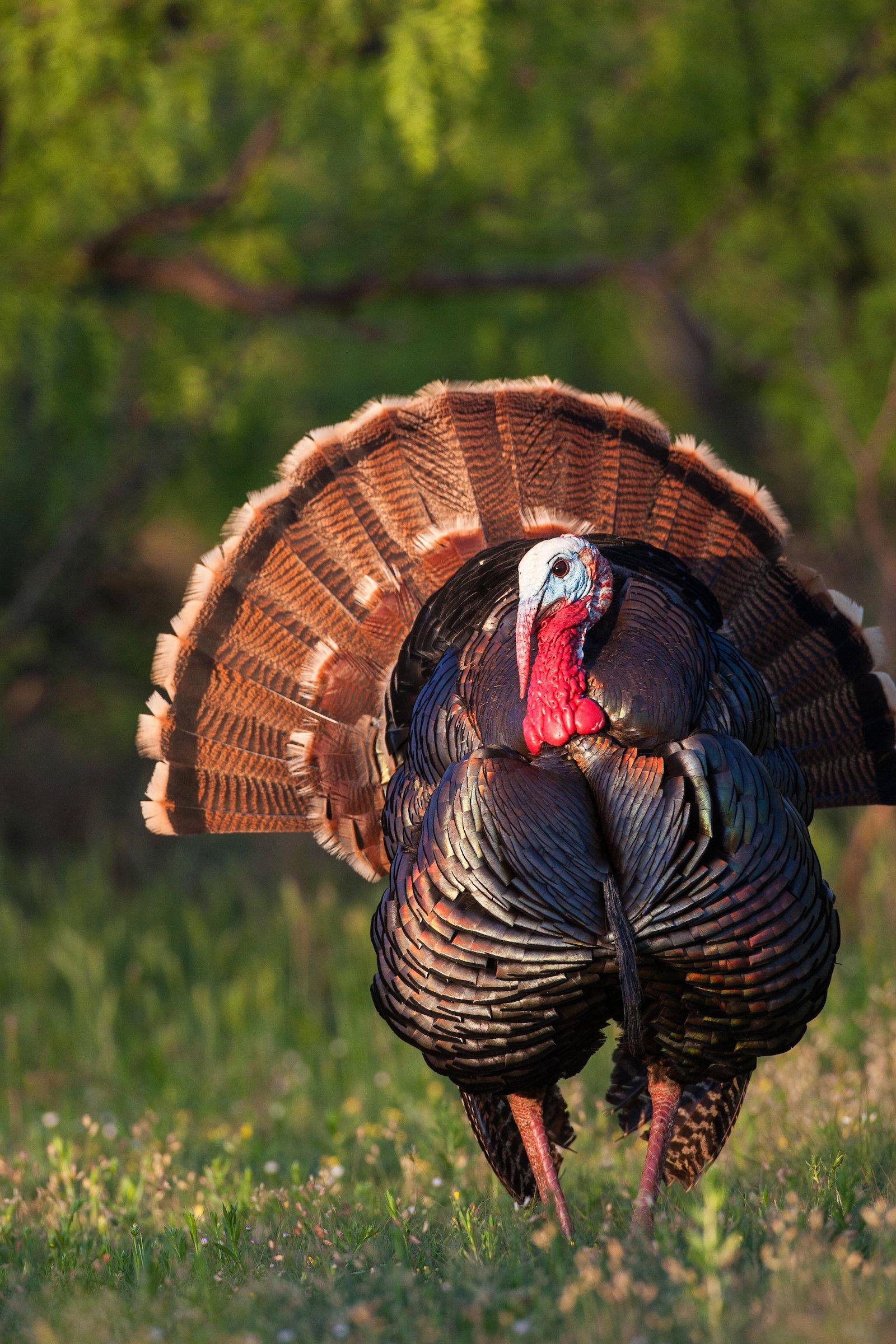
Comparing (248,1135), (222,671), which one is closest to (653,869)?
(222,671)

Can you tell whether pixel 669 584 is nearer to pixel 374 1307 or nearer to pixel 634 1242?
pixel 634 1242

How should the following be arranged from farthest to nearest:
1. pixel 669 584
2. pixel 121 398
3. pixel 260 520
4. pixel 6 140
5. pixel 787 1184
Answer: pixel 121 398, pixel 6 140, pixel 260 520, pixel 669 584, pixel 787 1184

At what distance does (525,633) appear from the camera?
3291mm

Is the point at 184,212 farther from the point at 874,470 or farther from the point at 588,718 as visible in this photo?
the point at 588,718

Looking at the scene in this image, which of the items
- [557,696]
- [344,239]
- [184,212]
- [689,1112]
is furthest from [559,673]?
Answer: [344,239]

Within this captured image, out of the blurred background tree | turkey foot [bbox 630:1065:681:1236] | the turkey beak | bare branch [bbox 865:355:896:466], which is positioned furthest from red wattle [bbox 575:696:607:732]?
bare branch [bbox 865:355:896:466]

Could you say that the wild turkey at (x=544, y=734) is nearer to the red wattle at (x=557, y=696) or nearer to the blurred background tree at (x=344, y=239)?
the red wattle at (x=557, y=696)

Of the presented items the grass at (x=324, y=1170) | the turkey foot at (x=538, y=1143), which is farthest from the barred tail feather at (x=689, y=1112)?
the turkey foot at (x=538, y=1143)

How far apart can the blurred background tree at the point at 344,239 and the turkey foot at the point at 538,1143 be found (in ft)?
12.8

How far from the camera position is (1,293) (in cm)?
689

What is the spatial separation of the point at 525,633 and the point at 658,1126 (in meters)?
1.23

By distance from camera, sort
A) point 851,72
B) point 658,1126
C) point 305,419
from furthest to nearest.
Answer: point 305,419, point 851,72, point 658,1126

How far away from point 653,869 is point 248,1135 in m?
2.12

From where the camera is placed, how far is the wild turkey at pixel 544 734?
2994mm
